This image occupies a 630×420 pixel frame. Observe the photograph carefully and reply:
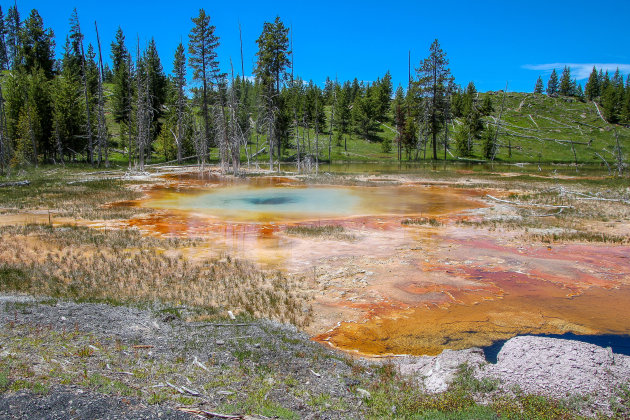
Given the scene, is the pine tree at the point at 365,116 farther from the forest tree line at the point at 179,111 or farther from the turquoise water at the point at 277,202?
the turquoise water at the point at 277,202

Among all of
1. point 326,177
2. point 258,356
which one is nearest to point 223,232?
point 258,356

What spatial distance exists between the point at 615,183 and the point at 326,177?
2376 cm

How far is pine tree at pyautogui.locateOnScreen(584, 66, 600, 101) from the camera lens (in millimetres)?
117812

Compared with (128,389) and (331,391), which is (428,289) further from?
(128,389)

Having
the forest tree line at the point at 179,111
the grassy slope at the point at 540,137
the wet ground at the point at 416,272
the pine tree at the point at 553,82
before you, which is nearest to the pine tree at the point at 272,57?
the forest tree line at the point at 179,111

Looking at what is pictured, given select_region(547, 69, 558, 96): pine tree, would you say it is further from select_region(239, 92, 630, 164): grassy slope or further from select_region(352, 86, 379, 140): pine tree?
select_region(352, 86, 379, 140): pine tree

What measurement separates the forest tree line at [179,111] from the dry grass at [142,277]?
87.9ft

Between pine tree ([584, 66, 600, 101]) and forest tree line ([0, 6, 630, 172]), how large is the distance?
32669mm

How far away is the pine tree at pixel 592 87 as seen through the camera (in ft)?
387

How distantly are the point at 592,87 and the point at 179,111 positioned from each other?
116 m

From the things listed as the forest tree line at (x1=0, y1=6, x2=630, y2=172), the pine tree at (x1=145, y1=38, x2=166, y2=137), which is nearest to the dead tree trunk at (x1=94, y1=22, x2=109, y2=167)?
the forest tree line at (x1=0, y1=6, x2=630, y2=172)

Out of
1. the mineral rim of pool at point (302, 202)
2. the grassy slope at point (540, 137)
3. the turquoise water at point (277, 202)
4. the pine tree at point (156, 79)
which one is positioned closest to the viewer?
the mineral rim of pool at point (302, 202)

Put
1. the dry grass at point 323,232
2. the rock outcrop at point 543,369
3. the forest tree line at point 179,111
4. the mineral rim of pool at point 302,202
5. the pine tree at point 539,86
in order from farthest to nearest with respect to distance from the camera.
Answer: the pine tree at point 539,86 → the forest tree line at point 179,111 → the mineral rim of pool at point 302,202 → the dry grass at point 323,232 → the rock outcrop at point 543,369

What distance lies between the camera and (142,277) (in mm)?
10945
